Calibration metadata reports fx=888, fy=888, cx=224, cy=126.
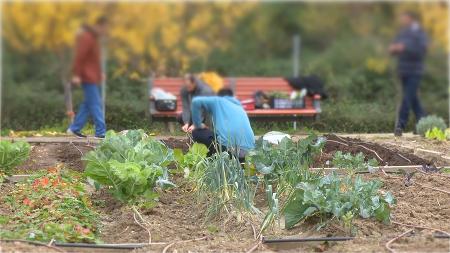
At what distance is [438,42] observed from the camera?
A: 16188 millimetres

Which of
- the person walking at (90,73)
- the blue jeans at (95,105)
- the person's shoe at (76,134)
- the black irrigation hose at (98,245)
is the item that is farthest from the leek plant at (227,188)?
the person's shoe at (76,134)

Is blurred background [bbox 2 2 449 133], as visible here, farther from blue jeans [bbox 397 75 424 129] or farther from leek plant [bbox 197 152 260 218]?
leek plant [bbox 197 152 260 218]

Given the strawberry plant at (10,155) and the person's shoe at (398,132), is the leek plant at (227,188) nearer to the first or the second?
the strawberry plant at (10,155)

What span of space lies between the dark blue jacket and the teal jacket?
3.59 meters

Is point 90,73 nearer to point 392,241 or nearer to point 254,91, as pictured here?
point 254,91

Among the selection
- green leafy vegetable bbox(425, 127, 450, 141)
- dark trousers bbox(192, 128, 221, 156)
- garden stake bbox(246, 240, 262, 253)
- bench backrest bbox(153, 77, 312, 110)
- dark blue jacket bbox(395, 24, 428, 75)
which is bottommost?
garden stake bbox(246, 240, 262, 253)

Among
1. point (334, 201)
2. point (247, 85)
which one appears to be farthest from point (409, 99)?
point (334, 201)

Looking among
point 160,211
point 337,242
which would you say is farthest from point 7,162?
point 337,242

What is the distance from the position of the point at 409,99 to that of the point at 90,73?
4.32m

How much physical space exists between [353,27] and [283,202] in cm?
1491

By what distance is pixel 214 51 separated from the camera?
17891 mm

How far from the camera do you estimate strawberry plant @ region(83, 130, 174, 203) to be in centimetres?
652

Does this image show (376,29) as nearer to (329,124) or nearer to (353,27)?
(353,27)

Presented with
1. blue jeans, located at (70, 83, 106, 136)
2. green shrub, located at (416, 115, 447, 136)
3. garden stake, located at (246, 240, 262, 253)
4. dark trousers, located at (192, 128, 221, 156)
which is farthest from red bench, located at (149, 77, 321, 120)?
garden stake, located at (246, 240, 262, 253)
